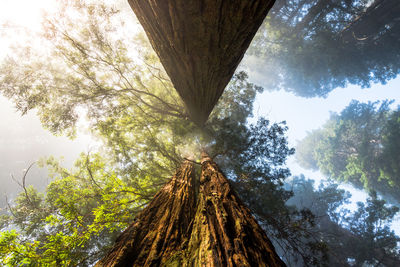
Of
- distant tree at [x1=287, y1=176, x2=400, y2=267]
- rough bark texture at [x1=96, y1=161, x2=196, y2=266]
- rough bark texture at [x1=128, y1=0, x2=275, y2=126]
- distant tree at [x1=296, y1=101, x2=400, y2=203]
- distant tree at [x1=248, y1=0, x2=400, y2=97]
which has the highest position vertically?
distant tree at [x1=248, y1=0, x2=400, y2=97]

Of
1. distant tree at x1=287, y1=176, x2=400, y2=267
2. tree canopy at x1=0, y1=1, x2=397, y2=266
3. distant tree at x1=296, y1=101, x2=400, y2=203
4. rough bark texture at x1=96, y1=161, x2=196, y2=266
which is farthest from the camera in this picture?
distant tree at x1=296, y1=101, x2=400, y2=203

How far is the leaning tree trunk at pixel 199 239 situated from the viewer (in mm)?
1267

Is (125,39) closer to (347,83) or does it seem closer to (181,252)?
(181,252)

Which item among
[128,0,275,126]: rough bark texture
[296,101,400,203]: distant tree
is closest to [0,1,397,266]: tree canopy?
[128,0,275,126]: rough bark texture

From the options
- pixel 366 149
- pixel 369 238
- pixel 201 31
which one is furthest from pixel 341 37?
pixel 201 31

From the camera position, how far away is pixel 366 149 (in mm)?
17250

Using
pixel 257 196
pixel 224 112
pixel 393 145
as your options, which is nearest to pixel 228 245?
pixel 257 196

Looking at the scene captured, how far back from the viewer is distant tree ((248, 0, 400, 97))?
15148 millimetres

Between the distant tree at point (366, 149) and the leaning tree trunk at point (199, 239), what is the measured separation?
20149 mm

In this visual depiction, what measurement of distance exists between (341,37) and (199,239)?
82.5 ft

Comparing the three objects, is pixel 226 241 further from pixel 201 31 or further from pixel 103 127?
pixel 103 127

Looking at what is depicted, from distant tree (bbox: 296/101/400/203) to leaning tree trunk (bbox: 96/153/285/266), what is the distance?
20.1m

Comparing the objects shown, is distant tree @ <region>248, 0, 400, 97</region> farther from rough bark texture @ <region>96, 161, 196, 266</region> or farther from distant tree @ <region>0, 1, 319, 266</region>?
rough bark texture @ <region>96, 161, 196, 266</region>

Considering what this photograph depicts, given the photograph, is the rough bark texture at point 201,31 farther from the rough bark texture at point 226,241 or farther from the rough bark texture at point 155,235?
the rough bark texture at point 155,235
